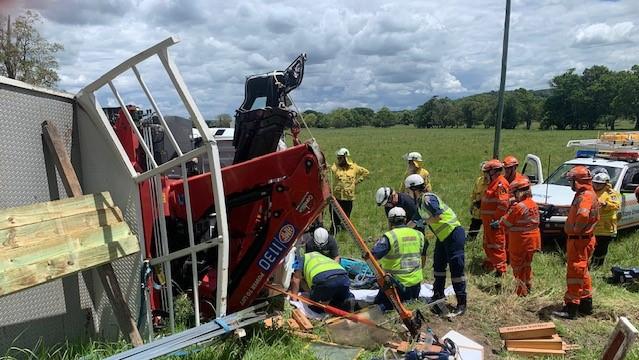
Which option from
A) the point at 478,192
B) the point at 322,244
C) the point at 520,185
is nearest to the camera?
the point at 322,244

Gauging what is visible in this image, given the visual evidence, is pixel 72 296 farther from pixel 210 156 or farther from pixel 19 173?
pixel 210 156

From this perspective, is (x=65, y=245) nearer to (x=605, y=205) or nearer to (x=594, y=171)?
(x=605, y=205)

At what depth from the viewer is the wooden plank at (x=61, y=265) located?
3174 mm

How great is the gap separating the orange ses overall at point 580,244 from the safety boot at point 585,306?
63mm

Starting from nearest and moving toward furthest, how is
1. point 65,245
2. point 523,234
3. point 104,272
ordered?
point 65,245, point 104,272, point 523,234

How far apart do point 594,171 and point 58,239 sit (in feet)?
32.4

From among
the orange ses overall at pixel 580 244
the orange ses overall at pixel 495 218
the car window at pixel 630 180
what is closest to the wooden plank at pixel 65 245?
the orange ses overall at pixel 580 244

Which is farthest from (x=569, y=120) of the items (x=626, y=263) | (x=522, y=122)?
(x=626, y=263)

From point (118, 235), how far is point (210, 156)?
885 mm

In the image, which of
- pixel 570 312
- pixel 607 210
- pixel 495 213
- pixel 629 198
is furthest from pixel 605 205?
pixel 629 198

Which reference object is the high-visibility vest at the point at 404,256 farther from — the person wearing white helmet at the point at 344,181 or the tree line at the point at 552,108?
the tree line at the point at 552,108

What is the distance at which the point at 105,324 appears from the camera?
4.64m

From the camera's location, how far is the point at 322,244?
7.34 m

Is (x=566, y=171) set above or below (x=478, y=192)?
above
